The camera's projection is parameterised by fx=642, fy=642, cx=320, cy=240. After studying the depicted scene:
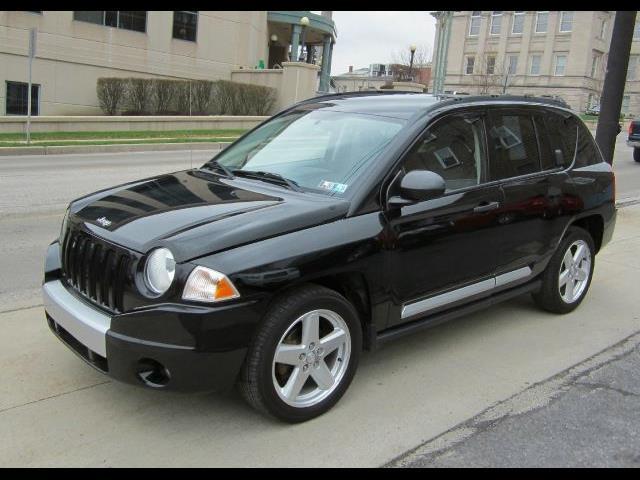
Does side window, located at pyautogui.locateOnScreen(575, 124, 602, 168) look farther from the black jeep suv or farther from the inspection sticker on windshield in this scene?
the inspection sticker on windshield

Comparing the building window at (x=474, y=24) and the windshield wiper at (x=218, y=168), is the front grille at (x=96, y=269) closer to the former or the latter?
the windshield wiper at (x=218, y=168)

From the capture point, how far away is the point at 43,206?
9.27 m

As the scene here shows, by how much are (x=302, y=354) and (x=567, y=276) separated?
293cm

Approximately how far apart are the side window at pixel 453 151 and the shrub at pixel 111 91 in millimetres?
24411

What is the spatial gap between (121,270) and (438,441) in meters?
1.84

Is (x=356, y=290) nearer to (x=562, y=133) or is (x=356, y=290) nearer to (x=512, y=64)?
(x=562, y=133)

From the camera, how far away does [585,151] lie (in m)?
5.52

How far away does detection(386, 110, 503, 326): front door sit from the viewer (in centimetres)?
385

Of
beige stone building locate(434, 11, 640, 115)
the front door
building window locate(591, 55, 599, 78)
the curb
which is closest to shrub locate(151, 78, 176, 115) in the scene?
the curb

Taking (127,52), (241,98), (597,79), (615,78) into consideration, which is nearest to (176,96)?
(241,98)

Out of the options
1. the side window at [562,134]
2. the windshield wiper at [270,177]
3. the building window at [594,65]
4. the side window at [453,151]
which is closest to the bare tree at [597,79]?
the building window at [594,65]

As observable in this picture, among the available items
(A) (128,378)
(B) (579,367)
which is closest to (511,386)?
(B) (579,367)

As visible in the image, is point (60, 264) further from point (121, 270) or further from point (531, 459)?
point (531, 459)

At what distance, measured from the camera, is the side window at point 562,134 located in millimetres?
5164
